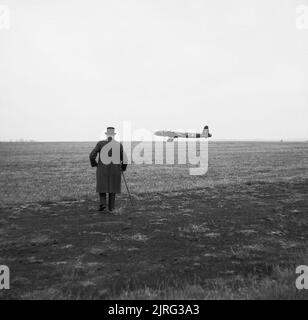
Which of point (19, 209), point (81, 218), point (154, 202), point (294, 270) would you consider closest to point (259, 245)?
point (294, 270)

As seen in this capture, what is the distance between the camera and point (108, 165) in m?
13.1

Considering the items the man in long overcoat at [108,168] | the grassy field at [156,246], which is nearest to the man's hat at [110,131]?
the man in long overcoat at [108,168]

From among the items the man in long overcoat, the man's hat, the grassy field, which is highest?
the man's hat

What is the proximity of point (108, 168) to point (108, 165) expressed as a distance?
0.10 metres

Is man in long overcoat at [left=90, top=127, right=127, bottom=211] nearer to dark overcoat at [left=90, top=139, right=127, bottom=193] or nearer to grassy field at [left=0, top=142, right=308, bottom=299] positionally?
dark overcoat at [left=90, top=139, right=127, bottom=193]

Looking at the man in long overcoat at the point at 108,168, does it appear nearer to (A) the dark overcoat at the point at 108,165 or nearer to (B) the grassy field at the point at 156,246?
(A) the dark overcoat at the point at 108,165

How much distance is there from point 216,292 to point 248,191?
12328 millimetres

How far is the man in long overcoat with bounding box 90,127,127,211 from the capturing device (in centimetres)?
1290

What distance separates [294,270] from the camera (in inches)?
273

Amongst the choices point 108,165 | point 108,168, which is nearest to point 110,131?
point 108,165

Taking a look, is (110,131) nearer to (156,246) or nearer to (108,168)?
(108,168)

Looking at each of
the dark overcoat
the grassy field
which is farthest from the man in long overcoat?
the grassy field

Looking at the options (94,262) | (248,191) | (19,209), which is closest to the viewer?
(94,262)
